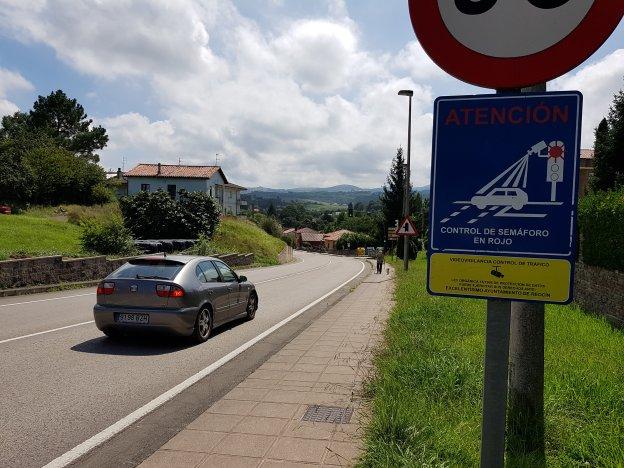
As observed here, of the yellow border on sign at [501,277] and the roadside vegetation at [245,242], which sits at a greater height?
the yellow border on sign at [501,277]

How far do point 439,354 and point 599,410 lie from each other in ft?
6.72

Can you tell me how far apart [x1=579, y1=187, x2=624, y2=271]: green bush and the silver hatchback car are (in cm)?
814

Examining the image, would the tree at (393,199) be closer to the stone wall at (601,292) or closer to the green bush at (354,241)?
the green bush at (354,241)

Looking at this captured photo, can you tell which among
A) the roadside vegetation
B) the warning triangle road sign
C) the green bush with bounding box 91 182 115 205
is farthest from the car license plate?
the green bush with bounding box 91 182 115 205

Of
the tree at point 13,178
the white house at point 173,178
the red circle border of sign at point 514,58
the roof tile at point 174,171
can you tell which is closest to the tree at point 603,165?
the red circle border of sign at point 514,58

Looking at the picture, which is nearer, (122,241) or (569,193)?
(569,193)

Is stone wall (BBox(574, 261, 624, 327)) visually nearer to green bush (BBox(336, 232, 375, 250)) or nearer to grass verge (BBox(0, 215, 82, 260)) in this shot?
grass verge (BBox(0, 215, 82, 260))

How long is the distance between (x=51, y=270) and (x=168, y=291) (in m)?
10.5

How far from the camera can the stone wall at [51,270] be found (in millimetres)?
15203

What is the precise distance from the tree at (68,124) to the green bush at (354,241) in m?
52.3

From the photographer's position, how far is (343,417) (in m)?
4.91

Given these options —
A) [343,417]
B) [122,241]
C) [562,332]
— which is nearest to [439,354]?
[343,417]

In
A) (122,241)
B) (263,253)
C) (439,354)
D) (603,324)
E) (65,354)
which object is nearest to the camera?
(439,354)

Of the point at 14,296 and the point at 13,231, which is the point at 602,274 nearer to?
the point at 14,296
